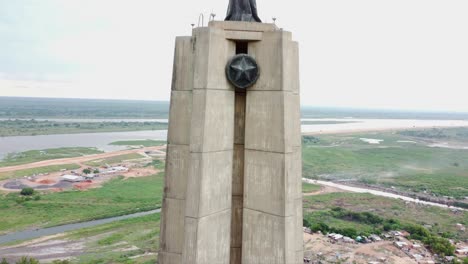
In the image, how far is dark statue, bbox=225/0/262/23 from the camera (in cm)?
551

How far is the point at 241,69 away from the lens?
5176 mm

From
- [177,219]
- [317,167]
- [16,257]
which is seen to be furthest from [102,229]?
[317,167]

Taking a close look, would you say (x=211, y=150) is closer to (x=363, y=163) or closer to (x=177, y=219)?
(x=177, y=219)

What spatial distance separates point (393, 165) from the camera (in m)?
55.4

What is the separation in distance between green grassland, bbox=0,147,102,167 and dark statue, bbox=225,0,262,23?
50.6 meters

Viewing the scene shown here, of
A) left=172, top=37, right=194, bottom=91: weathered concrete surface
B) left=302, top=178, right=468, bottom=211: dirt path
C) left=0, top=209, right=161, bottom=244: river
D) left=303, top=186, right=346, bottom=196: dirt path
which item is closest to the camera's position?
left=172, top=37, right=194, bottom=91: weathered concrete surface

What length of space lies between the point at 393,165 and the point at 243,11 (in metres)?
56.8

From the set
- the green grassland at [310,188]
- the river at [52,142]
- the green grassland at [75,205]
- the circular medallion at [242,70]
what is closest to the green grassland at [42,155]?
the river at [52,142]

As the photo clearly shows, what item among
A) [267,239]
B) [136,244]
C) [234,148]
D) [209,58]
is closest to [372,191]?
[136,244]

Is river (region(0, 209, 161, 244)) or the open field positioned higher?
the open field

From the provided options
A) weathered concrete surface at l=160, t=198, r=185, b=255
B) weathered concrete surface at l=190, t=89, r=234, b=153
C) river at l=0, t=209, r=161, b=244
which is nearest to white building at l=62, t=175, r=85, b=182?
river at l=0, t=209, r=161, b=244

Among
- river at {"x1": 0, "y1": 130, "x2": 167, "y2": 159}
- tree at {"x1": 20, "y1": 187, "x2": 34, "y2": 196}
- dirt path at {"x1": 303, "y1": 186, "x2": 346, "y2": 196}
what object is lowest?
dirt path at {"x1": 303, "y1": 186, "x2": 346, "y2": 196}

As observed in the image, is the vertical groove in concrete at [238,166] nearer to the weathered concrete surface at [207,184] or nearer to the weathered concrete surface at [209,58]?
the weathered concrete surface at [207,184]

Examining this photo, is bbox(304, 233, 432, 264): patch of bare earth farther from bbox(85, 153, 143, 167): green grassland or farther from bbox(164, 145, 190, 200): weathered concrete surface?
bbox(85, 153, 143, 167): green grassland
